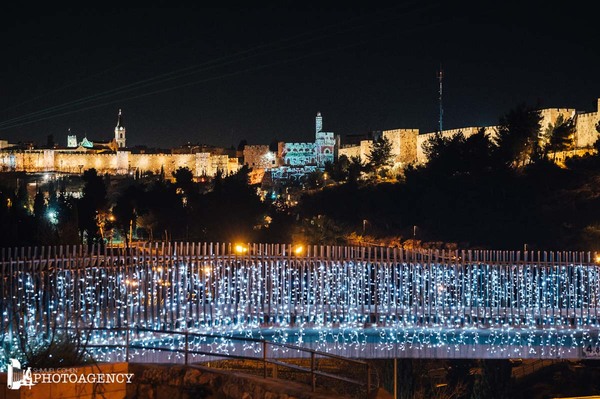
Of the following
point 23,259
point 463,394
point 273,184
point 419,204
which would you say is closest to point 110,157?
point 273,184

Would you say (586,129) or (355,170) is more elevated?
(586,129)

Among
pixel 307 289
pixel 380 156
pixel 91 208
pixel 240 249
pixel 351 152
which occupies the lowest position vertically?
pixel 307 289

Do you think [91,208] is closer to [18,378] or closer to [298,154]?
[18,378]

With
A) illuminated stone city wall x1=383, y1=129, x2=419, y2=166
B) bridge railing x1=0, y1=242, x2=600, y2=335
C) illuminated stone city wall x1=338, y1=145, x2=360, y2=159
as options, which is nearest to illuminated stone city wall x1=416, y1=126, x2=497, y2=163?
illuminated stone city wall x1=383, y1=129, x2=419, y2=166

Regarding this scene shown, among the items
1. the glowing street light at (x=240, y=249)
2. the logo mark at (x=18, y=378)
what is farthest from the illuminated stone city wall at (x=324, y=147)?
the logo mark at (x=18, y=378)

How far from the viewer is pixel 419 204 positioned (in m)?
47.5

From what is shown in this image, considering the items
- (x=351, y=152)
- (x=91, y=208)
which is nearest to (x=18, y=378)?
(x=91, y=208)

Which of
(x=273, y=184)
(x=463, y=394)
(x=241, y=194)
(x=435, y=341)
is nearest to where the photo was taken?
(x=435, y=341)

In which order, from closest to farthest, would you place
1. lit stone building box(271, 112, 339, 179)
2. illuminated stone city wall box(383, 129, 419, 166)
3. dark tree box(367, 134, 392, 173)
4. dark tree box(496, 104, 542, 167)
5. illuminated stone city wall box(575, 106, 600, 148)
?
dark tree box(496, 104, 542, 167) → illuminated stone city wall box(575, 106, 600, 148) → dark tree box(367, 134, 392, 173) → illuminated stone city wall box(383, 129, 419, 166) → lit stone building box(271, 112, 339, 179)

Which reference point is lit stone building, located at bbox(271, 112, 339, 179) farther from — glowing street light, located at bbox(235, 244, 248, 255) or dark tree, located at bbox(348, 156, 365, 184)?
glowing street light, located at bbox(235, 244, 248, 255)

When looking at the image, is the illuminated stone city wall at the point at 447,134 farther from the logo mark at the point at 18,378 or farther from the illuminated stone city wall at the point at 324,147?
the logo mark at the point at 18,378

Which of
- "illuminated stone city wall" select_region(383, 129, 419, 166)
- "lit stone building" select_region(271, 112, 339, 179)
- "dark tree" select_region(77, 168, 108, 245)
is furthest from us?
"lit stone building" select_region(271, 112, 339, 179)

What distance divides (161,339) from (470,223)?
109 feet

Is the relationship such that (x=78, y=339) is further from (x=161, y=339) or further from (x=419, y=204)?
(x=419, y=204)
